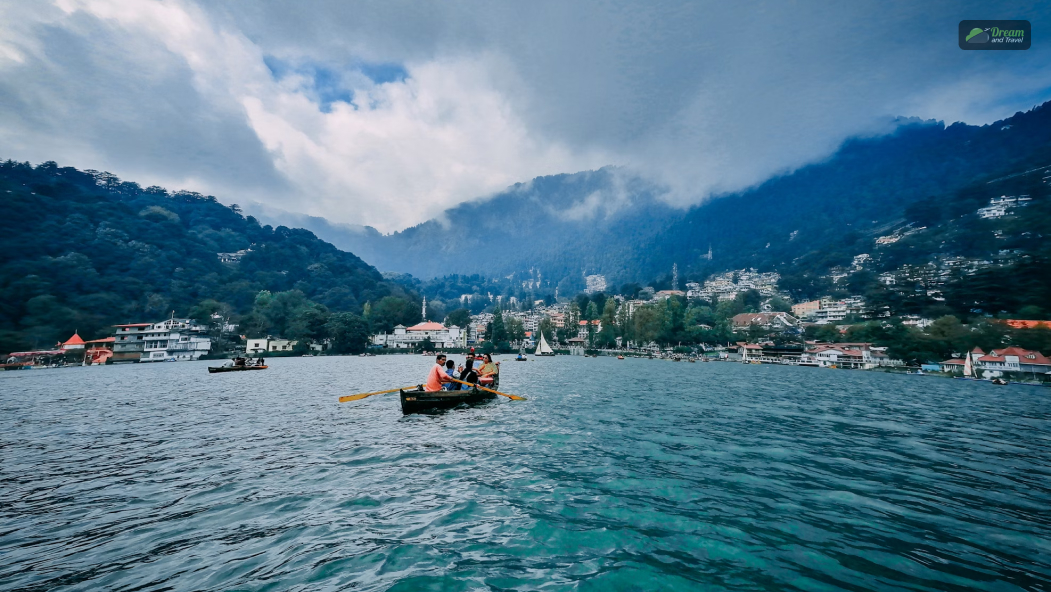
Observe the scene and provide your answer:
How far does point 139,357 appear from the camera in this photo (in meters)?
80.1

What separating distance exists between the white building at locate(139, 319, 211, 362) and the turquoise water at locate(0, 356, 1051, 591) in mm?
85954

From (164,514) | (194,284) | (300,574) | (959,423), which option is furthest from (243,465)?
(194,284)

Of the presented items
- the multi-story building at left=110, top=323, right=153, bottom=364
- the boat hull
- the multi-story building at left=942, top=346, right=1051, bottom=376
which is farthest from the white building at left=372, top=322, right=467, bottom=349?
the boat hull

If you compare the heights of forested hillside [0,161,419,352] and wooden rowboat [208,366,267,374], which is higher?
forested hillside [0,161,419,352]

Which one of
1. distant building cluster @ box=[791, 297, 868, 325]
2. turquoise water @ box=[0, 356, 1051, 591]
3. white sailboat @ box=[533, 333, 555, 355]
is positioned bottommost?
white sailboat @ box=[533, 333, 555, 355]

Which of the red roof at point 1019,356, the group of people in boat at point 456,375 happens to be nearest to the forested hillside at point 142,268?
the group of people in boat at point 456,375

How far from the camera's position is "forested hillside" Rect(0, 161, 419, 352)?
7306 cm

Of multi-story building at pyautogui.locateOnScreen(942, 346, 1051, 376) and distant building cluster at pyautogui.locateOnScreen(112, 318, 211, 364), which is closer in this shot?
multi-story building at pyautogui.locateOnScreen(942, 346, 1051, 376)

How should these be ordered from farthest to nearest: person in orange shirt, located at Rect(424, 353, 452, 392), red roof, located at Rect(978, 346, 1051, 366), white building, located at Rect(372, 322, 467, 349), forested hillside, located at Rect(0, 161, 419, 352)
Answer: white building, located at Rect(372, 322, 467, 349), forested hillside, located at Rect(0, 161, 419, 352), red roof, located at Rect(978, 346, 1051, 366), person in orange shirt, located at Rect(424, 353, 452, 392)

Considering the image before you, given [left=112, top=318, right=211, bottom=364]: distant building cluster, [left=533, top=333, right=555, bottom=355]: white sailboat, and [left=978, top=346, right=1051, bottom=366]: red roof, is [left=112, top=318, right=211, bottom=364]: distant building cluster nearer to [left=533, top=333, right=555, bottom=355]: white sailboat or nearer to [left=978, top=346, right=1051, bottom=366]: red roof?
[left=533, top=333, right=555, bottom=355]: white sailboat

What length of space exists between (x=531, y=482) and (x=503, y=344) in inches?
4783

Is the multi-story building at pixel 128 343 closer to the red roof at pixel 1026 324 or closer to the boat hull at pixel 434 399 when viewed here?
the boat hull at pixel 434 399

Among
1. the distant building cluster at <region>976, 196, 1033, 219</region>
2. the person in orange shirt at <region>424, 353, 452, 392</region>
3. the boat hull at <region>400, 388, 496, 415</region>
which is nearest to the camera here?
the boat hull at <region>400, 388, 496, 415</region>

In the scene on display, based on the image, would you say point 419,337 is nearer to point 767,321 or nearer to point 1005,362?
point 767,321
